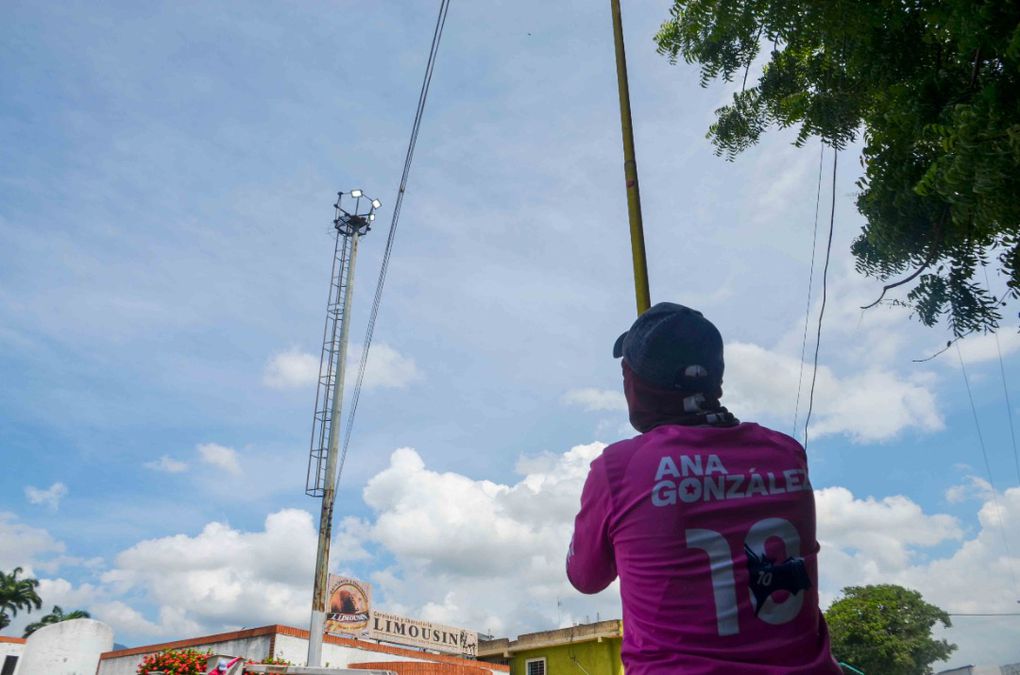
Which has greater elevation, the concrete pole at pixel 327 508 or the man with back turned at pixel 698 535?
the concrete pole at pixel 327 508

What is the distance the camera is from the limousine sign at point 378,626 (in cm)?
3253

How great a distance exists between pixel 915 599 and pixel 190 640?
3740 cm

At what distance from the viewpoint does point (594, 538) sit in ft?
6.40

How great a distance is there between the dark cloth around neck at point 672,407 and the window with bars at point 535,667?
2794 cm

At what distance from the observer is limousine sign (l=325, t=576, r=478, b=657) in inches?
1281

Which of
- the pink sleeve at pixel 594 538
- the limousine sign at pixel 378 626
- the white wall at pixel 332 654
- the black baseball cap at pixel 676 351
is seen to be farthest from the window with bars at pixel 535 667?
the black baseball cap at pixel 676 351

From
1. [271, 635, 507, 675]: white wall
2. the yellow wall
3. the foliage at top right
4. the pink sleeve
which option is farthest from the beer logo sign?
the pink sleeve

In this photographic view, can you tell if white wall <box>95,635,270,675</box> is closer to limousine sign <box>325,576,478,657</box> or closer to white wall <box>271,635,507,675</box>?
white wall <box>271,635,507,675</box>

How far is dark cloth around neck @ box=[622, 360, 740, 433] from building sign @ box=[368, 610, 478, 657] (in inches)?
1334

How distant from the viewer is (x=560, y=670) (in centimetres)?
2694

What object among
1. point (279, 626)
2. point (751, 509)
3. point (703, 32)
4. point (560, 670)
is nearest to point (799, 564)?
point (751, 509)

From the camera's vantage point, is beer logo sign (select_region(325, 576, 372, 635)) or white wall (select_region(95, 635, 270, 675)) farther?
beer logo sign (select_region(325, 576, 372, 635))

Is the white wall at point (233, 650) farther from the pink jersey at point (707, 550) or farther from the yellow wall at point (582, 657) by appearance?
the pink jersey at point (707, 550)

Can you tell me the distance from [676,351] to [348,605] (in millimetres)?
33683
